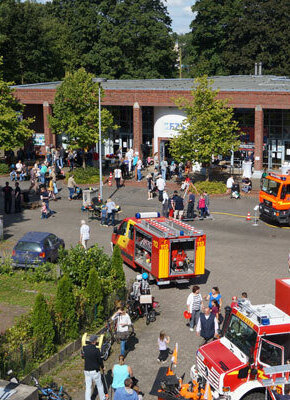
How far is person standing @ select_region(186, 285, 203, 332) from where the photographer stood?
57.6 ft

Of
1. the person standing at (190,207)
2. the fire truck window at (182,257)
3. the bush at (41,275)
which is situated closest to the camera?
the fire truck window at (182,257)

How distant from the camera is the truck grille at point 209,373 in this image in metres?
12.9

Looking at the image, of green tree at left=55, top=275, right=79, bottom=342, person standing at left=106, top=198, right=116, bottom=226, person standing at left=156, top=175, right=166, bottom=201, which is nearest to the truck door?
person standing at left=106, top=198, right=116, bottom=226

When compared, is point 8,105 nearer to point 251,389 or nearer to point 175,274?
point 175,274

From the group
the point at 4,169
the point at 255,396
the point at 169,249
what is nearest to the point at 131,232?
the point at 169,249

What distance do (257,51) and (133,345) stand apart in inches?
2199

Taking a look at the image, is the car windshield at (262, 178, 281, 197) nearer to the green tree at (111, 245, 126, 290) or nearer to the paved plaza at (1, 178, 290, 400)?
the paved plaza at (1, 178, 290, 400)

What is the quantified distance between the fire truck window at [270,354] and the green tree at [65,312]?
6.05 meters

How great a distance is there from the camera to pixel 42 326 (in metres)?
15.7

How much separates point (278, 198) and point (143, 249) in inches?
410

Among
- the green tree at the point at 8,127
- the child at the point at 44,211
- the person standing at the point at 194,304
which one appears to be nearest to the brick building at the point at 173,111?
the green tree at the point at 8,127

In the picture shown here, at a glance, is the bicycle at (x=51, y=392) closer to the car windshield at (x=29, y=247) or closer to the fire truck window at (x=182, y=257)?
the fire truck window at (x=182, y=257)

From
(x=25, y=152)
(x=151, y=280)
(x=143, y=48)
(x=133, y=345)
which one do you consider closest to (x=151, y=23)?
(x=143, y=48)

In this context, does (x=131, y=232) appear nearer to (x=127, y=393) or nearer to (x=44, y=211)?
(x=44, y=211)
